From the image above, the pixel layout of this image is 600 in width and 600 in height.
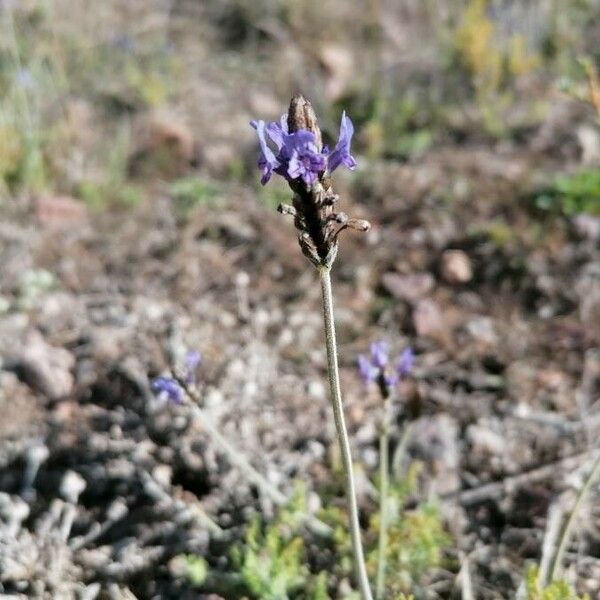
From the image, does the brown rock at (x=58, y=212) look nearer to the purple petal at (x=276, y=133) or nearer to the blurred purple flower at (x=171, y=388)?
the blurred purple flower at (x=171, y=388)

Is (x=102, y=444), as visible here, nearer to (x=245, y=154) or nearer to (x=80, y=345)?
(x=80, y=345)

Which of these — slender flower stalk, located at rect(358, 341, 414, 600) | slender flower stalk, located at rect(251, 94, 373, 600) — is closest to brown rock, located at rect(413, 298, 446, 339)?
slender flower stalk, located at rect(358, 341, 414, 600)

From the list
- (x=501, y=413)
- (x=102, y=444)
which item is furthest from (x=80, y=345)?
(x=501, y=413)

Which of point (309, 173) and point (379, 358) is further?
point (379, 358)

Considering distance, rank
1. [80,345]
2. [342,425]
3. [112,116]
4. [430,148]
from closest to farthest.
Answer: [342,425], [80,345], [430,148], [112,116]

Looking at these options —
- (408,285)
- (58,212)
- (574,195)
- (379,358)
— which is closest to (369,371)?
(379,358)

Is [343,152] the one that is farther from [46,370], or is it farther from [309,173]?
[46,370]

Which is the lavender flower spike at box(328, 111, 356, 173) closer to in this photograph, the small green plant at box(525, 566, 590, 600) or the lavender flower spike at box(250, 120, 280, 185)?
the lavender flower spike at box(250, 120, 280, 185)
